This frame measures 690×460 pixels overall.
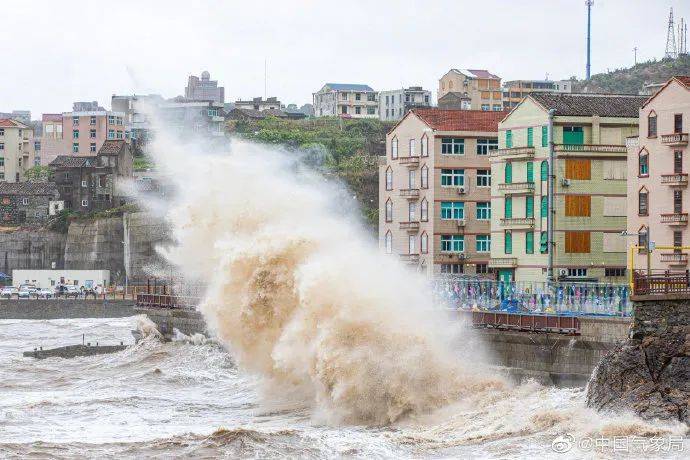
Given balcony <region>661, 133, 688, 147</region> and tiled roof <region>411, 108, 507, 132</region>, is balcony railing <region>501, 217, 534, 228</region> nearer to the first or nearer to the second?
tiled roof <region>411, 108, 507, 132</region>

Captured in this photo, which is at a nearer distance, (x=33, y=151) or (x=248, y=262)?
(x=248, y=262)

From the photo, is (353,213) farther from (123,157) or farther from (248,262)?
(248,262)

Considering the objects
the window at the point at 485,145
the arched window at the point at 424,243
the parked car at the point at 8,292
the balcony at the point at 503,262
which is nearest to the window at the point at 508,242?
the balcony at the point at 503,262

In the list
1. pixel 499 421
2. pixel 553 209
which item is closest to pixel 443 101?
pixel 553 209

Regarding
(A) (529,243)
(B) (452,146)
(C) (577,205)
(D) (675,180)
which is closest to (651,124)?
(D) (675,180)

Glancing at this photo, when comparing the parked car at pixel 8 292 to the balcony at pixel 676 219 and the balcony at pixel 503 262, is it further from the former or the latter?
the balcony at pixel 676 219

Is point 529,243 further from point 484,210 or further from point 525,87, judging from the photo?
point 525,87

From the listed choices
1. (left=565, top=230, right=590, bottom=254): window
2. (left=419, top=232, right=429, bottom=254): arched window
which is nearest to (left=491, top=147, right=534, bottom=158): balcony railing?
(left=565, top=230, right=590, bottom=254): window
